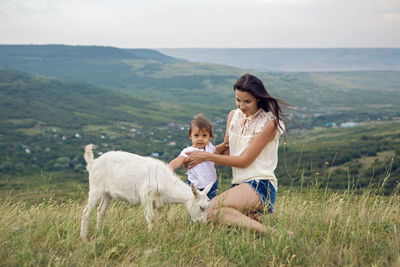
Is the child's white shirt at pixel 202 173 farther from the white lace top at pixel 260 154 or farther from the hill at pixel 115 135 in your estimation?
the hill at pixel 115 135

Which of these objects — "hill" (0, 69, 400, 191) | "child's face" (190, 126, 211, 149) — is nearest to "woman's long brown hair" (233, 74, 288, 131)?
"child's face" (190, 126, 211, 149)

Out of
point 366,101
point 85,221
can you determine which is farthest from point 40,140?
point 366,101

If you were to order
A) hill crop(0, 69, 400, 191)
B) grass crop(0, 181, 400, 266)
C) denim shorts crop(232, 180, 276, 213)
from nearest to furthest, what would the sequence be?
grass crop(0, 181, 400, 266) → denim shorts crop(232, 180, 276, 213) → hill crop(0, 69, 400, 191)

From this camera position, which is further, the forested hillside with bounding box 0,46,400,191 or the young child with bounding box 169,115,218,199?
the forested hillside with bounding box 0,46,400,191

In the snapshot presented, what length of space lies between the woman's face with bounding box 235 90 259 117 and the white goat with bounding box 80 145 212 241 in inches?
49.9

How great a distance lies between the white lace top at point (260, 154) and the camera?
488 cm

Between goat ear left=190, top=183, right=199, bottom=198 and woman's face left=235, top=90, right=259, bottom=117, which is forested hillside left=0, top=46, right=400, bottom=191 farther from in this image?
goat ear left=190, top=183, right=199, bottom=198

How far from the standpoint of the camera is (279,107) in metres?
4.89

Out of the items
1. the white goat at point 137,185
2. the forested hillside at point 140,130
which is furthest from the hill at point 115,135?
the white goat at point 137,185

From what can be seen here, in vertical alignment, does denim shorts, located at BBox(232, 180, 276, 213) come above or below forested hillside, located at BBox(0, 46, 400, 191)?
above

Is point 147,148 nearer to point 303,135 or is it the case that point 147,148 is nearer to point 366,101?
point 303,135

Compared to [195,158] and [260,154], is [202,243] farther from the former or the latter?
[260,154]

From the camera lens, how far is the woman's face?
4.82 m

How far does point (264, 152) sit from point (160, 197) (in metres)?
1.56
